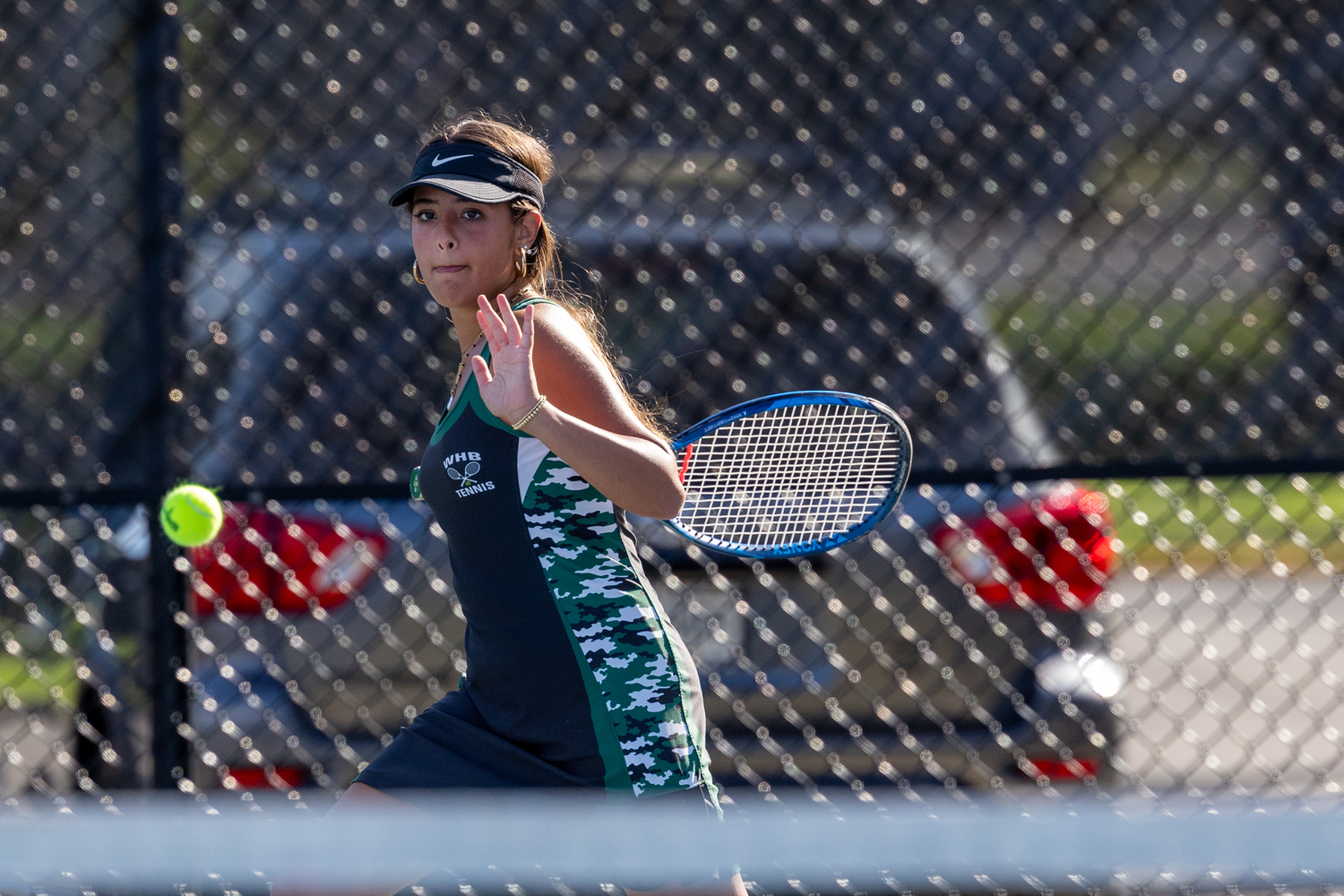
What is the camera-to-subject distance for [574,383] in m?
1.80

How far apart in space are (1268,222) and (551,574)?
90.3 inches

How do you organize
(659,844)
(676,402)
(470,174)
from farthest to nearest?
1. (676,402)
2. (470,174)
3. (659,844)

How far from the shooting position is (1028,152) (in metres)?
6.06

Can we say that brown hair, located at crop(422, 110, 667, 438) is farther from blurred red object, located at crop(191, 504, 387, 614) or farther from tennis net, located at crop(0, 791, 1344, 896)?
blurred red object, located at crop(191, 504, 387, 614)

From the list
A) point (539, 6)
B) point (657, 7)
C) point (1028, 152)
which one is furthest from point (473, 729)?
point (1028, 152)

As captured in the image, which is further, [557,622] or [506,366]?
[557,622]

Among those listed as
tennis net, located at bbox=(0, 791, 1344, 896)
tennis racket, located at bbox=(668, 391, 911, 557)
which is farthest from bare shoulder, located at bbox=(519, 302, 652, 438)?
tennis net, located at bbox=(0, 791, 1344, 896)

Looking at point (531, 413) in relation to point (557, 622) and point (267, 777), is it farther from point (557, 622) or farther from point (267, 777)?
point (267, 777)

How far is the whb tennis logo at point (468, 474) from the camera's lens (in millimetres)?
1840

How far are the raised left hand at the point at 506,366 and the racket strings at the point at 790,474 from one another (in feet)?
2.14

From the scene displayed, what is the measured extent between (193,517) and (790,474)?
3.69ft

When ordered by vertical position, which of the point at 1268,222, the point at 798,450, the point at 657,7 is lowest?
the point at 798,450

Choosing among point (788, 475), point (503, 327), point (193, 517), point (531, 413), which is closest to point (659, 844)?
point (531, 413)

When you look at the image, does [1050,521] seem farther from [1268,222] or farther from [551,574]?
[551,574]
